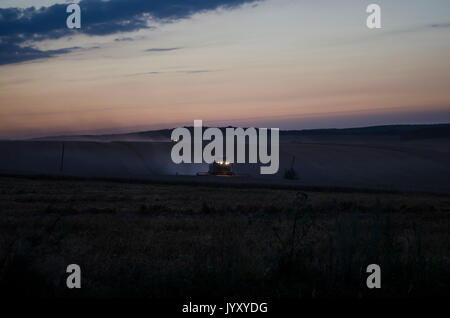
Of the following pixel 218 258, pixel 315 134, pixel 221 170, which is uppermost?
pixel 315 134

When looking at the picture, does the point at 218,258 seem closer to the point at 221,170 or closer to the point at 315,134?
the point at 221,170

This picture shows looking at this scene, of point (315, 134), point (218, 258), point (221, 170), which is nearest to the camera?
point (218, 258)

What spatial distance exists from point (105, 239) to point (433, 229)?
8.83 metres

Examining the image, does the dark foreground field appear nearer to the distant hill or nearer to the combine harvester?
the combine harvester

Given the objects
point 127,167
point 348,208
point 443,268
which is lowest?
point 443,268

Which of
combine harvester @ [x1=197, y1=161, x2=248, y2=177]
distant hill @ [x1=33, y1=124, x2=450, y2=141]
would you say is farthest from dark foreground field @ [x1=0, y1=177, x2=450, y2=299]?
distant hill @ [x1=33, y1=124, x2=450, y2=141]

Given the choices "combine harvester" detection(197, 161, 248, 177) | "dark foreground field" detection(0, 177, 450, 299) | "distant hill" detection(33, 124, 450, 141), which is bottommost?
"dark foreground field" detection(0, 177, 450, 299)

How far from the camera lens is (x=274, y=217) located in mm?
17953

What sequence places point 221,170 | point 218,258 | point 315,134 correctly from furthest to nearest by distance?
point 315,134 < point 221,170 < point 218,258

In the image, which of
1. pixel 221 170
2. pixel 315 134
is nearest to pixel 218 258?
pixel 221 170

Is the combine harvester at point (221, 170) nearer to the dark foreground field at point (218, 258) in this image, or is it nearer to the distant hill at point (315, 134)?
the dark foreground field at point (218, 258)
